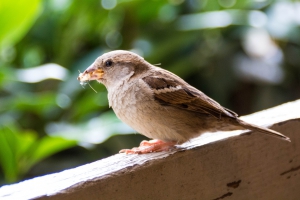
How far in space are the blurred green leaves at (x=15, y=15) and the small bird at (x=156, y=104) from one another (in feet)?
2.79

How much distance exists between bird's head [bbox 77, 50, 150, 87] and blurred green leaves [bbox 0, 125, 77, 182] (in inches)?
25.1

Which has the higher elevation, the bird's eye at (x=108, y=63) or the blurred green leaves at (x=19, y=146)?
the bird's eye at (x=108, y=63)

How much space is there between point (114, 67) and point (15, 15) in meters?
0.93

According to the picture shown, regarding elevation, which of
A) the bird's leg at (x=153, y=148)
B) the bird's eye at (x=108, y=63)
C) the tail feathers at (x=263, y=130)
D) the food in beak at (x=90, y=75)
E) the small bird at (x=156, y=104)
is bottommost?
the bird's leg at (x=153, y=148)

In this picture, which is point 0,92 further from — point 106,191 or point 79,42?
point 106,191

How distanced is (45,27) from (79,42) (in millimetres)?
221

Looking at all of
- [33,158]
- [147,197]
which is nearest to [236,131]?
[147,197]

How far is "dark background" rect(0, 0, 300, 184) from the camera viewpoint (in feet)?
7.30

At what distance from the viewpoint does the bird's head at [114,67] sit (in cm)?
148

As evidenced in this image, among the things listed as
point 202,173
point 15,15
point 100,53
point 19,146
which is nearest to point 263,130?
point 202,173

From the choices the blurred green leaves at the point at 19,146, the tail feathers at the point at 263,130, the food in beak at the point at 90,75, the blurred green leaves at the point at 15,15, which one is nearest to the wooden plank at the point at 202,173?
the tail feathers at the point at 263,130

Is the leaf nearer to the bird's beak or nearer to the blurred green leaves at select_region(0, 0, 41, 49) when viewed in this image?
the blurred green leaves at select_region(0, 0, 41, 49)

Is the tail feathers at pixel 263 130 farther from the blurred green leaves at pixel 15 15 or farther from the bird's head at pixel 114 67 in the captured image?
the blurred green leaves at pixel 15 15

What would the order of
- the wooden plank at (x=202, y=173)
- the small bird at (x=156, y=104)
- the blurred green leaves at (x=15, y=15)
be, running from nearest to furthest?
the wooden plank at (x=202, y=173)
the small bird at (x=156, y=104)
the blurred green leaves at (x=15, y=15)
